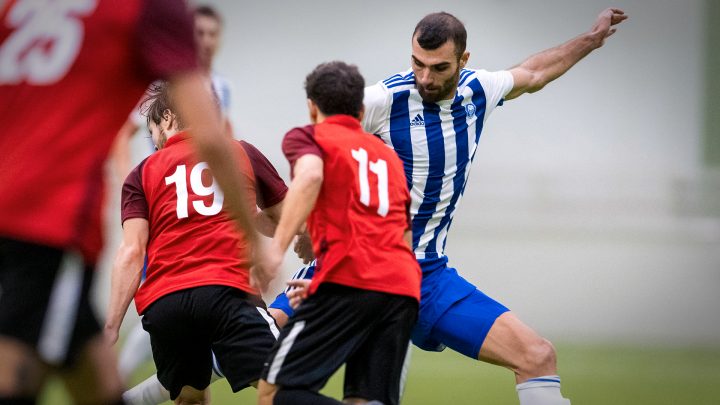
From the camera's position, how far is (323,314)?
3.36 meters

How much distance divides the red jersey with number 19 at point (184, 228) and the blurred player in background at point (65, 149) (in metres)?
1.52

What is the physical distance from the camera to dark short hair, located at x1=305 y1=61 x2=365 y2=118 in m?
3.51

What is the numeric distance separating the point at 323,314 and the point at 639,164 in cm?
851

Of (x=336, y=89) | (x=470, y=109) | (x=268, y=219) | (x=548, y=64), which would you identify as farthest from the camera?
(x=548, y=64)

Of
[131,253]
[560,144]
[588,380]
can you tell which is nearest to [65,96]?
[131,253]

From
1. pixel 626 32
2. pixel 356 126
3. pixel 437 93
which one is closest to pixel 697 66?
pixel 626 32

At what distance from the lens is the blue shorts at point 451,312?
13.7 feet

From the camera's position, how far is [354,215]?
134 inches

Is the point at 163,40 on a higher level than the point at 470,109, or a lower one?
higher

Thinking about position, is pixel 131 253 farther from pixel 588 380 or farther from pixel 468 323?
pixel 588 380

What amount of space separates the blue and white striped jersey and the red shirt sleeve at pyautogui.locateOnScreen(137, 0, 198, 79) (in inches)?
82.6

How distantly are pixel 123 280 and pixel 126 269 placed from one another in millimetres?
67

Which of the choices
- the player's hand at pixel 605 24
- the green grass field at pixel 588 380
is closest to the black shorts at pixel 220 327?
the green grass field at pixel 588 380

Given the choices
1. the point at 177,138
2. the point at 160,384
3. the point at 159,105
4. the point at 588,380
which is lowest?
the point at 588,380
